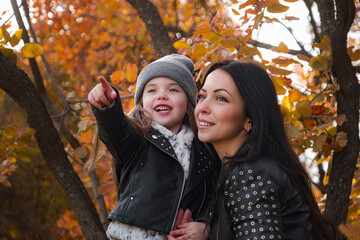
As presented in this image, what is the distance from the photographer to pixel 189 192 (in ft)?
6.20

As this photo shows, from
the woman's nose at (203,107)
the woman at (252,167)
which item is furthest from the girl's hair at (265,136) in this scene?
the woman's nose at (203,107)

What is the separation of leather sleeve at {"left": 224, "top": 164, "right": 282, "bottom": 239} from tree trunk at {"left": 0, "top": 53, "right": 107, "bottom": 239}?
1400 mm

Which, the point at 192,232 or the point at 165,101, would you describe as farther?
the point at 165,101

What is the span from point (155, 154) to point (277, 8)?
972 millimetres

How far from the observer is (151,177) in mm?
1842

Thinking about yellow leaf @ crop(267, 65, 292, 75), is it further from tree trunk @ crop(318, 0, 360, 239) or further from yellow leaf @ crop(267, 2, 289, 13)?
tree trunk @ crop(318, 0, 360, 239)

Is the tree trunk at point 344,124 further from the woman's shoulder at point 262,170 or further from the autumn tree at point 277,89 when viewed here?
the woman's shoulder at point 262,170

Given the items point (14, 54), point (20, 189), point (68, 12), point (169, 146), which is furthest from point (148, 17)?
point (20, 189)

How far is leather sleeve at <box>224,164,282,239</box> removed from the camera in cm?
142

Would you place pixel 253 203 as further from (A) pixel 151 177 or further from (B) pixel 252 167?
(A) pixel 151 177

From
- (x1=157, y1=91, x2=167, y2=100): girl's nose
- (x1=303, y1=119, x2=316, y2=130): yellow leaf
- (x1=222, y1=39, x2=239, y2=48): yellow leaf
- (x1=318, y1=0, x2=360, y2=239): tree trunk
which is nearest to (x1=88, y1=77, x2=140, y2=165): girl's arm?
(x1=157, y1=91, x2=167, y2=100): girl's nose

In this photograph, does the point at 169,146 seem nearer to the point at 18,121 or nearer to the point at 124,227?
the point at 124,227

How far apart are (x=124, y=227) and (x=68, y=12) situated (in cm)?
580

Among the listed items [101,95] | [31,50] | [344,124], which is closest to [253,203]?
[101,95]
